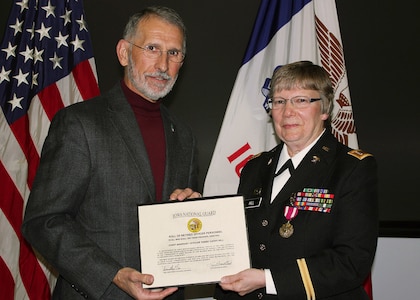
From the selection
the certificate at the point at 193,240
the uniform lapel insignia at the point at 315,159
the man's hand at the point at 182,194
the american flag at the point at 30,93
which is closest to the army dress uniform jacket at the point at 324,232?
the uniform lapel insignia at the point at 315,159

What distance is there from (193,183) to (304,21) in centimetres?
181

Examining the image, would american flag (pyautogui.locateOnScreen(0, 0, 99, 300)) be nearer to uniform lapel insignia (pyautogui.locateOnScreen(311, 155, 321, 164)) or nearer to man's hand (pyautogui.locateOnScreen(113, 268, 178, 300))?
man's hand (pyautogui.locateOnScreen(113, 268, 178, 300))

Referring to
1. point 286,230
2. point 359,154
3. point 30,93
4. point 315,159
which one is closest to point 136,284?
point 286,230

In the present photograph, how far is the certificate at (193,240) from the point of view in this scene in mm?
2156

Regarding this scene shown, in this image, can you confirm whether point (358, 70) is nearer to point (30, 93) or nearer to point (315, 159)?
point (315, 159)

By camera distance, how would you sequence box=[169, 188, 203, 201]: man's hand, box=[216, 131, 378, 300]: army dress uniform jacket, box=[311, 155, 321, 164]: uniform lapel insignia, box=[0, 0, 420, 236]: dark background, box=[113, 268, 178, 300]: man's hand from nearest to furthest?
box=[113, 268, 178, 300]: man's hand < box=[216, 131, 378, 300]: army dress uniform jacket < box=[169, 188, 203, 201]: man's hand < box=[311, 155, 321, 164]: uniform lapel insignia < box=[0, 0, 420, 236]: dark background

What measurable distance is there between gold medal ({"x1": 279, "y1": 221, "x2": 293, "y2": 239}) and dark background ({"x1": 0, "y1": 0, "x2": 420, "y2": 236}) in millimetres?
1840

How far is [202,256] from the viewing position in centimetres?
217

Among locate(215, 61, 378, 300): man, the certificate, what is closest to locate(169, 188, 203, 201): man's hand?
the certificate

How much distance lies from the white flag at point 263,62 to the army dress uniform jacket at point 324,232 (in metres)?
1.32

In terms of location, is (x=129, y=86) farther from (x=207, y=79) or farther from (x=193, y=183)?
(x=207, y=79)

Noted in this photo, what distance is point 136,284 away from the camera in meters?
2.10

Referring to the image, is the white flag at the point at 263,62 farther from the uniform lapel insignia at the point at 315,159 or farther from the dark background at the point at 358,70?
the uniform lapel insignia at the point at 315,159

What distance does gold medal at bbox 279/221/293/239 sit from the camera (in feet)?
7.58
